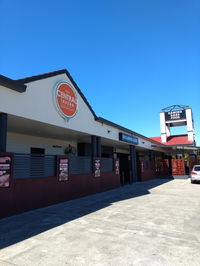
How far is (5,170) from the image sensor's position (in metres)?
6.88

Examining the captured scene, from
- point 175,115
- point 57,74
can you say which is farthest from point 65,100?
point 175,115

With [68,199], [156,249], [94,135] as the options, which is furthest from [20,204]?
[94,135]

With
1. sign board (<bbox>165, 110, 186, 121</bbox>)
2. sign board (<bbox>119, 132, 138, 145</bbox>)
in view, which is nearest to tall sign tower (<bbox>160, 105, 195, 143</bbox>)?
sign board (<bbox>165, 110, 186, 121</bbox>)

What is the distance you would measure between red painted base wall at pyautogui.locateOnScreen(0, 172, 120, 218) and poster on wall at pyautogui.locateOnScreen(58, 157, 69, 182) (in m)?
0.24

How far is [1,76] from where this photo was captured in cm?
686

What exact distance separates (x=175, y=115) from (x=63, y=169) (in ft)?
87.4

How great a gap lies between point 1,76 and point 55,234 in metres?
5.42

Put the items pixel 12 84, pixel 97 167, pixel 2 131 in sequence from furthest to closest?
pixel 97 167 < pixel 12 84 < pixel 2 131

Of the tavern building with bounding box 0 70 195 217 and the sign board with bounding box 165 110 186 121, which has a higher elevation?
the sign board with bounding box 165 110 186 121

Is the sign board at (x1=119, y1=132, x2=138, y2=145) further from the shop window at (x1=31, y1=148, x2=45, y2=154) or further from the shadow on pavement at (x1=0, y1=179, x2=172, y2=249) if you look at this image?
the shadow on pavement at (x1=0, y1=179, x2=172, y2=249)

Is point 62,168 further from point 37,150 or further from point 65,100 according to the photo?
point 37,150

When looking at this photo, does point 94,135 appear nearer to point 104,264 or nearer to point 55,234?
point 55,234

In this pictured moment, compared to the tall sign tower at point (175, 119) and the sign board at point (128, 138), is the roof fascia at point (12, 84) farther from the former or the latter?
the tall sign tower at point (175, 119)

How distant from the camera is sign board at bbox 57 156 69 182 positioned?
951 cm
